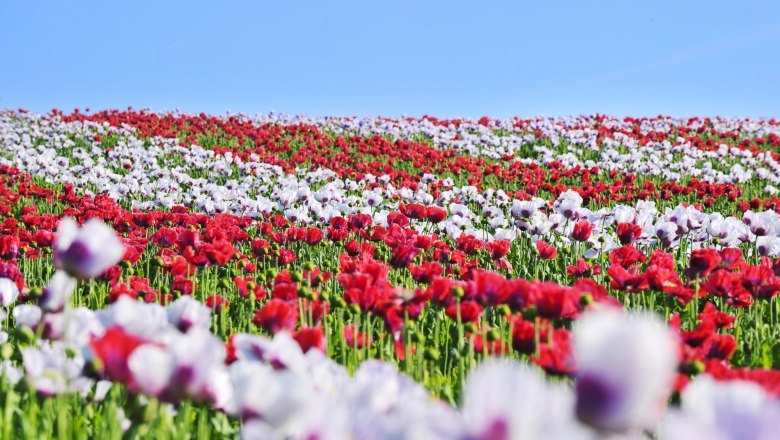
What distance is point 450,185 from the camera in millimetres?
11172

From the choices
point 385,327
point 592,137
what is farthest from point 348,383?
point 592,137

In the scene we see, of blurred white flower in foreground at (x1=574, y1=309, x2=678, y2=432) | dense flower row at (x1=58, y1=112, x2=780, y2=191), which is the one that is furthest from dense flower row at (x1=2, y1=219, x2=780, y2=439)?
dense flower row at (x1=58, y1=112, x2=780, y2=191)

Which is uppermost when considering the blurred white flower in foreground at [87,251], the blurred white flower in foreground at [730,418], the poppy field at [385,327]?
the blurred white flower in foreground at [87,251]

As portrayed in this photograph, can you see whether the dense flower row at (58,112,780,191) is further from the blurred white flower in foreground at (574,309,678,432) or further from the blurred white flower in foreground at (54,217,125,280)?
the blurred white flower in foreground at (574,309,678,432)

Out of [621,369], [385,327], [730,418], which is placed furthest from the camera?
[385,327]

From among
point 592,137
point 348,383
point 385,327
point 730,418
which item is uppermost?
point 592,137

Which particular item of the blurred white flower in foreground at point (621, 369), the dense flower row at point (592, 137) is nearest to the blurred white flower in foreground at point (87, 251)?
the blurred white flower in foreground at point (621, 369)

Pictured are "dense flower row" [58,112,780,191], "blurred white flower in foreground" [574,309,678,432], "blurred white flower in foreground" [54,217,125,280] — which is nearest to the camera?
"blurred white flower in foreground" [574,309,678,432]

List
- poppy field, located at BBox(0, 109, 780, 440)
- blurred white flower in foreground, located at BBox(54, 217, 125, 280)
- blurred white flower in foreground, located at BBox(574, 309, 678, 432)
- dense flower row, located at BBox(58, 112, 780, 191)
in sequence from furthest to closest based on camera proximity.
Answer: dense flower row, located at BBox(58, 112, 780, 191)
blurred white flower in foreground, located at BBox(54, 217, 125, 280)
poppy field, located at BBox(0, 109, 780, 440)
blurred white flower in foreground, located at BBox(574, 309, 678, 432)

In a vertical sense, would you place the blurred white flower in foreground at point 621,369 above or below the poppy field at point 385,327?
above

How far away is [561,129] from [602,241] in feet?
50.5

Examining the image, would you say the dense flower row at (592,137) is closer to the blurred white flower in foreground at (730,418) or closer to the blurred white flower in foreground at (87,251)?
the blurred white flower in foreground at (87,251)

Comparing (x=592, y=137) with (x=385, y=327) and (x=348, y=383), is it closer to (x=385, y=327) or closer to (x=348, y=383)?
(x=385, y=327)

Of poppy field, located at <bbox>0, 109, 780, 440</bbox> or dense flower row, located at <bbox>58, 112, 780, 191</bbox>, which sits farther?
dense flower row, located at <bbox>58, 112, 780, 191</bbox>
